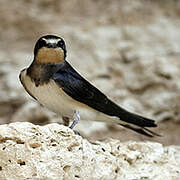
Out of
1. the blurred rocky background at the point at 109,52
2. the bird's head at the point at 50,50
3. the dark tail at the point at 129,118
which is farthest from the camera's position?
the blurred rocky background at the point at 109,52

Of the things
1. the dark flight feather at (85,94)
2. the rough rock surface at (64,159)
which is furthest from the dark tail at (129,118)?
the rough rock surface at (64,159)

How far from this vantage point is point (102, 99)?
156 cm

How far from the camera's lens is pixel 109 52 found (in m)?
2.54

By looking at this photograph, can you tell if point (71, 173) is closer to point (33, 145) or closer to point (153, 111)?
point (33, 145)

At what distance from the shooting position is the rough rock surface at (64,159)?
3.77 ft

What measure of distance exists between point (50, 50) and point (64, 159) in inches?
15.2

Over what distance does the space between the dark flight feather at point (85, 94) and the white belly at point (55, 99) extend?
2 centimetres

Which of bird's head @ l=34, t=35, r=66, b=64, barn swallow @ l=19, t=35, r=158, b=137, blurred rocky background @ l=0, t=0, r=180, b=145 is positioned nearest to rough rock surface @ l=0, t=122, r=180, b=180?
barn swallow @ l=19, t=35, r=158, b=137

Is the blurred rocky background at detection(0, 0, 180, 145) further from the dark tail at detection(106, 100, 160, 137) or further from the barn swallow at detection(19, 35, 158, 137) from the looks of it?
the barn swallow at detection(19, 35, 158, 137)

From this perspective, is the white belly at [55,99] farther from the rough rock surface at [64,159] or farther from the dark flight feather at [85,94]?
the rough rock surface at [64,159]

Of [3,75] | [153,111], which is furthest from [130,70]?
[3,75]

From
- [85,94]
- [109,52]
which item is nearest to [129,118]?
[85,94]

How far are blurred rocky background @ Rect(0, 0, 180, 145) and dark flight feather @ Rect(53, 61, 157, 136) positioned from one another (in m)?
0.62

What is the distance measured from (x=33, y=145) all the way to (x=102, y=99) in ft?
1.43
